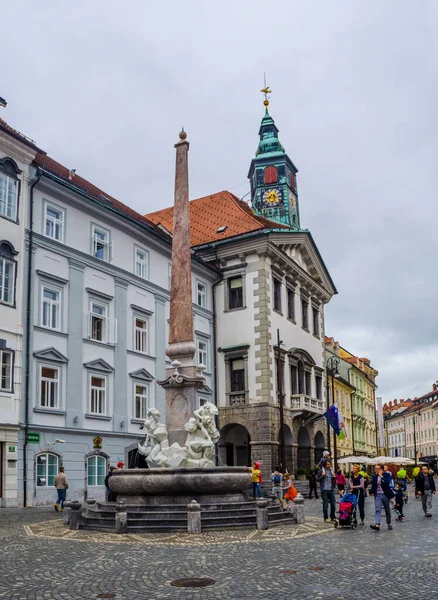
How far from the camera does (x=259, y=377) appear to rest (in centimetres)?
3744

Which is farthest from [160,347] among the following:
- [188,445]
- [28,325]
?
[188,445]

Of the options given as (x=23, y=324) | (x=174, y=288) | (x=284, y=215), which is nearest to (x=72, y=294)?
(x=23, y=324)

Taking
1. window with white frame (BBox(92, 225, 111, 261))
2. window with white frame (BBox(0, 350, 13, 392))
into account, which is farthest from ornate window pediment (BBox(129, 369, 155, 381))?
window with white frame (BBox(0, 350, 13, 392))

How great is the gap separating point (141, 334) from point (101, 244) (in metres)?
4.78

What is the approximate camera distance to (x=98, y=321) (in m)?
30.0

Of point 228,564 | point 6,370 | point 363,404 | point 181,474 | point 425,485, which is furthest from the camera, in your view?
point 363,404

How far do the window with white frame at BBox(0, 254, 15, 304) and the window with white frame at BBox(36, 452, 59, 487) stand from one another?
5.81 metres

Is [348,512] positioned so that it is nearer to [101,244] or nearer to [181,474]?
[181,474]

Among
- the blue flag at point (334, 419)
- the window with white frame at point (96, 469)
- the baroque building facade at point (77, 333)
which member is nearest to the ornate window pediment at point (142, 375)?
the baroque building facade at point (77, 333)

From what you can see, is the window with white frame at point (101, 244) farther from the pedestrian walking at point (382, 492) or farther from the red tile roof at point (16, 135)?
the pedestrian walking at point (382, 492)

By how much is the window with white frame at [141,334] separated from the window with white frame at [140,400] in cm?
171

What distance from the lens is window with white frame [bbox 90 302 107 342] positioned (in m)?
29.5

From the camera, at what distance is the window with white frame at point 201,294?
38.6 meters

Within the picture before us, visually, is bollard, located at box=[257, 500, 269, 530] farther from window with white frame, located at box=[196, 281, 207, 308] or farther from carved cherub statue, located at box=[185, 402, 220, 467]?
window with white frame, located at box=[196, 281, 207, 308]
